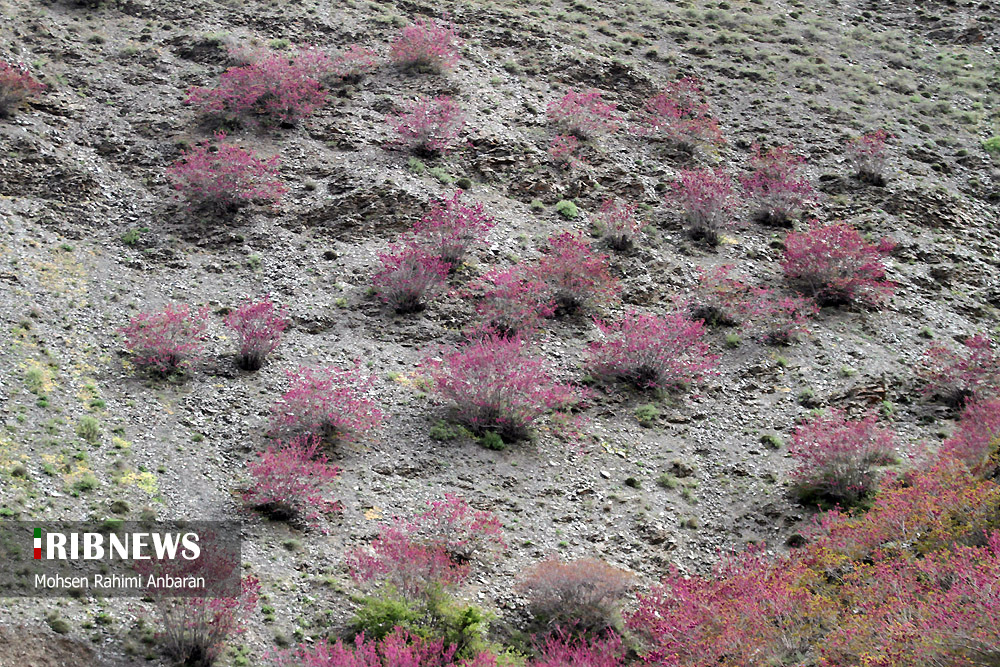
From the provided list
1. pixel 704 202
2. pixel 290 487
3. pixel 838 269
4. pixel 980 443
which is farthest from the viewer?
pixel 704 202

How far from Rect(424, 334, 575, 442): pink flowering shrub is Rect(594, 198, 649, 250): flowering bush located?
6176mm

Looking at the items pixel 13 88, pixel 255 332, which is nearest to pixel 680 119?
pixel 255 332

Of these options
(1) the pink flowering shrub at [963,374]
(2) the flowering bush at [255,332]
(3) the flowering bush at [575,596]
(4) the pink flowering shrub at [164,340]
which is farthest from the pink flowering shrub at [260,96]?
(1) the pink flowering shrub at [963,374]

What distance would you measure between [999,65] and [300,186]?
91.8 ft

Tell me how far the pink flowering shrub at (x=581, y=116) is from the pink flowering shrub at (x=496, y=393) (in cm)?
1071

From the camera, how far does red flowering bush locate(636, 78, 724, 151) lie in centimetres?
2397

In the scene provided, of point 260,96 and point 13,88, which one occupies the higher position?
point 260,96

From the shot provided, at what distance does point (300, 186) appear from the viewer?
1953 centimetres

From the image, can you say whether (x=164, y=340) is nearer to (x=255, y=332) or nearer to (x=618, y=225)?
(x=255, y=332)

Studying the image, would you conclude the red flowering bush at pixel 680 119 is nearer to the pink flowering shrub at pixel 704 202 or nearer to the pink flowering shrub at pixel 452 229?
the pink flowering shrub at pixel 704 202

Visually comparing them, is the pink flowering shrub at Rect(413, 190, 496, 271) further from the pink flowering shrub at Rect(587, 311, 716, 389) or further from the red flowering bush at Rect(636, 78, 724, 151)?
the red flowering bush at Rect(636, 78, 724, 151)

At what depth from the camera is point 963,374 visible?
51.7 feet

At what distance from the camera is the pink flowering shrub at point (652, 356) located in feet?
52.7

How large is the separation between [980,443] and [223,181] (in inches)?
646
